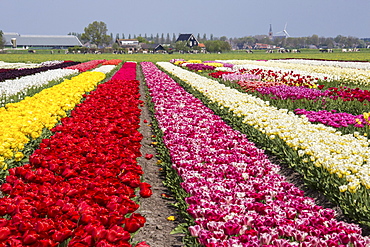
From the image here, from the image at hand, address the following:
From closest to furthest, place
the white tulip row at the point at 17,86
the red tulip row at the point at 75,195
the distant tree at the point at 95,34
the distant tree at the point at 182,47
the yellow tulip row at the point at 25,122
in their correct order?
the red tulip row at the point at 75,195, the yellow tulip row at the point at 25,122, the white tulip row at the point at 17,86, the distant tree at the point at 182,47, the distant tree at the point at 95,34

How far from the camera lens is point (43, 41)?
17625cm

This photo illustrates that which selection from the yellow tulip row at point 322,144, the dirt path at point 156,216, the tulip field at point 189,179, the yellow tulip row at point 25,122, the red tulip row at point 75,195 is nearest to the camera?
the red tulip row at point 75,195

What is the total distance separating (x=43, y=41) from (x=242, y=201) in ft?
619

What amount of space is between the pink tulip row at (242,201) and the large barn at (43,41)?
180 meters

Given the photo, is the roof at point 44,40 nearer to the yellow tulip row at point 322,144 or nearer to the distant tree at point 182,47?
the distant tree at point 182,47

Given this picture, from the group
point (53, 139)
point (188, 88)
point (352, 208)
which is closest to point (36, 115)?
point (53, 139)

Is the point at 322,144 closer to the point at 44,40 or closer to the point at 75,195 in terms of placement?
the point at 75,195


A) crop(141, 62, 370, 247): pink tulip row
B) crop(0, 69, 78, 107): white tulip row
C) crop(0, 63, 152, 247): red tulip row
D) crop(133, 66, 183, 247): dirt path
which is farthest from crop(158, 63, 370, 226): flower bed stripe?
crop(0, 69, 78, 107): white tulip row

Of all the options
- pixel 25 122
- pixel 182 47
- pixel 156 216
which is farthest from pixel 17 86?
pixel 182 47

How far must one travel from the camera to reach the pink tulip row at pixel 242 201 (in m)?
3.79

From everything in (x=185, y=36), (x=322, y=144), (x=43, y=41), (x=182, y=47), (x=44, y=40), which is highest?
(x=185, y=36)

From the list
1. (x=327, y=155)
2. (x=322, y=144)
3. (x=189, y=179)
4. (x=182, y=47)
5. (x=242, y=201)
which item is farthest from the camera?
(x=182, y=47)

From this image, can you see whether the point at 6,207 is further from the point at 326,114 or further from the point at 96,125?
the point at 326,114

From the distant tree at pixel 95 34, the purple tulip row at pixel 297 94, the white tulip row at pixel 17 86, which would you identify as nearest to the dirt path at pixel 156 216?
the purple tulip row at pixel 297 94
